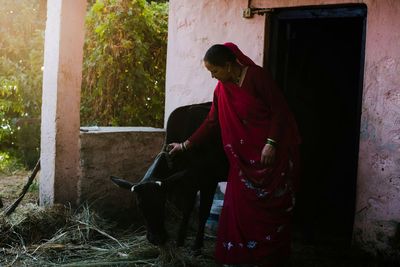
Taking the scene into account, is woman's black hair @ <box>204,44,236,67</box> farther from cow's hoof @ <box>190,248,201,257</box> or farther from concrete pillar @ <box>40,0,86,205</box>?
concrete pillar @ <box>40,0,86,205</box>

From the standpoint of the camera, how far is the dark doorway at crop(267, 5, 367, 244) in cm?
579

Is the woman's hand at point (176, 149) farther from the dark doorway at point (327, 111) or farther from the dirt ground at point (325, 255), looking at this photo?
the dark doorway at point (327, 111)

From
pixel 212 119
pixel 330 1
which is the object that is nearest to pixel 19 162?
pixel 212 119

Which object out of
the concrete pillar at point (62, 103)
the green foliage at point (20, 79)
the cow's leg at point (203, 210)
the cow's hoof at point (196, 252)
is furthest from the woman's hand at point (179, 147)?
the green foliage at point (20, 79)

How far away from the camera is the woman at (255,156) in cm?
391

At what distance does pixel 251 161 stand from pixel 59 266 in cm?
182

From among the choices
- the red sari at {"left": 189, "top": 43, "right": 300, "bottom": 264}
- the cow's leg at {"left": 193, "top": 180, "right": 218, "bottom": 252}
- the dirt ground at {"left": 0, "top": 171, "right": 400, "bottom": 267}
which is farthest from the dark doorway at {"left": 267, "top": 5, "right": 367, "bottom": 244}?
the red sari at {"left": 189, "top": 43, "right": 300, "bottom": 264}

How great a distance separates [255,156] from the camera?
403 centimetres

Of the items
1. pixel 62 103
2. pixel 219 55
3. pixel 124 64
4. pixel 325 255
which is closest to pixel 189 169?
pixel 219 55

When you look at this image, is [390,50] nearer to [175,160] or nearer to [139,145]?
[175,160]

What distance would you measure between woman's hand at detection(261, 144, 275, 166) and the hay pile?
108cm

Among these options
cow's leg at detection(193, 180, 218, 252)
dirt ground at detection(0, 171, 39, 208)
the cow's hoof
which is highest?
cow's leg at detection(193, 180, 218, 252)

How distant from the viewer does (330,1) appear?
4973mm

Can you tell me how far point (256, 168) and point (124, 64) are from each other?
15.5 ft
